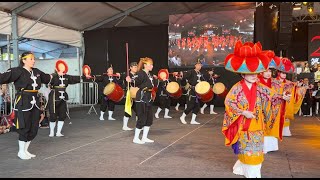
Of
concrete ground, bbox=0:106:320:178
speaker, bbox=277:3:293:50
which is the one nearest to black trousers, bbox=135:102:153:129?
concrete ground, bbox=0:106:320:178

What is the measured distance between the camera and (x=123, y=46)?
13914mm

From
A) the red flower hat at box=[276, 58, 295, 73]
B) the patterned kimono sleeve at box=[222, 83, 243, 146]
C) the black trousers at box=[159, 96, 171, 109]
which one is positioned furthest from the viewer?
the black trousers at box=[159, 96, 171, 109]

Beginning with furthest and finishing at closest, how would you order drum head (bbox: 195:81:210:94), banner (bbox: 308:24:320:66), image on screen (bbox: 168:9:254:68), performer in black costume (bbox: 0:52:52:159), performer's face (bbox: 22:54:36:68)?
banner (bbox: 308:24:320:66)
image on screen (bbox: 168:9:254:68)
drum head (bbox: 195:81:210:94)
performer's face (bbox: 22:54:36:68)
performer in black costume (bbox: 0:52:52:159)

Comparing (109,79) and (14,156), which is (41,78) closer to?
(14,156)

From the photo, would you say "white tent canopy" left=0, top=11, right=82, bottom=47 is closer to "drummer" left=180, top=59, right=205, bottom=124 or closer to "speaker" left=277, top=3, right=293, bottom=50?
"drummer" left=180, top=59, right=205, bottom=124

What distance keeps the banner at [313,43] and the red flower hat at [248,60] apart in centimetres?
1333

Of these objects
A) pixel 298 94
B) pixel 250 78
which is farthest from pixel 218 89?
pixel 250 78

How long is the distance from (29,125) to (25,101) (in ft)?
1.10

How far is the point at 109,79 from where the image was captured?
29.8ft

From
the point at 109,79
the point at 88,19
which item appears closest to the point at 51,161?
the point at 109,79

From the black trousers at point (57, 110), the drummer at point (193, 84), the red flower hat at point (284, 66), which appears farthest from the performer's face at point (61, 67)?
the red flower hat at point (284, 66)

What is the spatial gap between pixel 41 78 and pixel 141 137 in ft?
6.88

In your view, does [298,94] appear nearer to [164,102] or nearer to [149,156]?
[149,156]

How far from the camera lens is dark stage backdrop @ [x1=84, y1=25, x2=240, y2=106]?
44.4 feet
